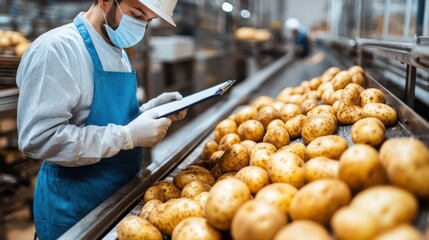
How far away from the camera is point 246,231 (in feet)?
2.90

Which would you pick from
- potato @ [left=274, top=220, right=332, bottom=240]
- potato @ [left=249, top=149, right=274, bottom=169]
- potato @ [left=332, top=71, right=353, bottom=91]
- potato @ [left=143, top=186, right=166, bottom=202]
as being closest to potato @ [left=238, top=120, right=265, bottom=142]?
potato @ [left=249, top=149, right=274, bottom=169]

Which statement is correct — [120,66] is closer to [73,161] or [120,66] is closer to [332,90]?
[73,161]

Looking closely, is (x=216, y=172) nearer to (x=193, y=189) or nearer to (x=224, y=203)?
(x=193, y=189)

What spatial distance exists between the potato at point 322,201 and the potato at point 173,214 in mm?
390

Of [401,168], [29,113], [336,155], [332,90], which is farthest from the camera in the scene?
[332,90]

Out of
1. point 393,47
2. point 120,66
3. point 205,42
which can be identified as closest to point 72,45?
point 120,66

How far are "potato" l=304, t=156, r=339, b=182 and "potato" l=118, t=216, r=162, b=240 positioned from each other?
51cm

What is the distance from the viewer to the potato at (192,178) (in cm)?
150

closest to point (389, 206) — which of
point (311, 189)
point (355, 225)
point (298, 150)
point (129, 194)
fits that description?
point (355, 225)

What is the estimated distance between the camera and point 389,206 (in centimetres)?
76

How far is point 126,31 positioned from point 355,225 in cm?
131

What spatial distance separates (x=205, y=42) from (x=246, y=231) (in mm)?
7186

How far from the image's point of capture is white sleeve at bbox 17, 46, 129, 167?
138 cm

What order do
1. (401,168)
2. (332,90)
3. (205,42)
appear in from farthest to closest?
(205,42), (332,90), (401,168)
